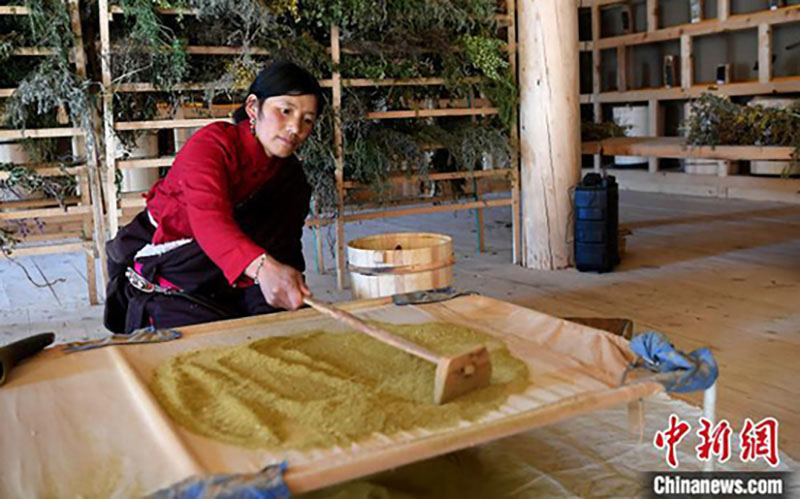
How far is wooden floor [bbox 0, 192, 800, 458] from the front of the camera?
3039 mm

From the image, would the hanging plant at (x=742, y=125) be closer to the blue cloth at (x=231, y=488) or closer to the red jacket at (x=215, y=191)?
the red jacket at (x=215, y=191)

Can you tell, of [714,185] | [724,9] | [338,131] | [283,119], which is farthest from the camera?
[714,185]

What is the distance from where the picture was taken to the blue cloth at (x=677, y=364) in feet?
5.56

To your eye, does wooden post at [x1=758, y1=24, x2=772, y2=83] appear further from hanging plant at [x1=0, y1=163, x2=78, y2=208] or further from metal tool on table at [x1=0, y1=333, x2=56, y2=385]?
metal tool on table at [x1=0, y1=333, x2=56, y2=385]

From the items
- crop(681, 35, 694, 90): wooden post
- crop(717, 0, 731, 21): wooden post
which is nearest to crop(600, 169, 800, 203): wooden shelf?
crop(681, 35, 694, 90): wooden post

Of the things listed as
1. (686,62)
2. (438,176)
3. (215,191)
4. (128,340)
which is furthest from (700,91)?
(128,340)

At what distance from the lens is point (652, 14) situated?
8711 mm

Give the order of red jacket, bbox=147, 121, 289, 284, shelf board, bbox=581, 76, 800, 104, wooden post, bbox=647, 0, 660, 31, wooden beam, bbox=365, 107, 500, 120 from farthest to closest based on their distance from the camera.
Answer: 1. wooden post, bbox=647, 0, 660, 31
2. shelf board, bbox=581, 76, 800, 104
3. wooden beam, bbox=365, 107, 500, 120
4. red jacket, bbox=147, 121, 289, 284

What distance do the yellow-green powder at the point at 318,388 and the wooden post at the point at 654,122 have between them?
23.5ft

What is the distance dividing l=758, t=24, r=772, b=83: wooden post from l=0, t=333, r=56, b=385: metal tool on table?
22.9 ft

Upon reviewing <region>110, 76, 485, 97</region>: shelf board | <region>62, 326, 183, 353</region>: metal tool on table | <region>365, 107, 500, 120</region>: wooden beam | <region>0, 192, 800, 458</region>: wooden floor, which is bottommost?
<region>0, 192, 800, 458</region>: wooden floor

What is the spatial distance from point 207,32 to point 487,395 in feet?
10.8

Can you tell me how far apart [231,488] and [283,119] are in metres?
1.32

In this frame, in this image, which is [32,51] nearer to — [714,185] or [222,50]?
[222,50]
